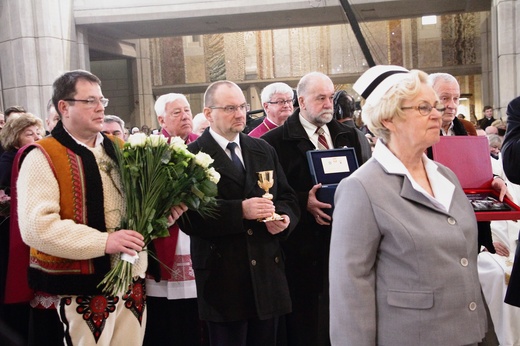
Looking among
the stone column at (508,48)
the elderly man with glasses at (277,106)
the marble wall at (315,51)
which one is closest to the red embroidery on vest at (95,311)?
the elderly man with glasses at (277,106)

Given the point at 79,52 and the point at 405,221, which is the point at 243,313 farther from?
the point at 79,52

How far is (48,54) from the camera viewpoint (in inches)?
615

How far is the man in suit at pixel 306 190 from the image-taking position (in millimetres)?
4414

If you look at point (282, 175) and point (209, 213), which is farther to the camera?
point (282, 175)

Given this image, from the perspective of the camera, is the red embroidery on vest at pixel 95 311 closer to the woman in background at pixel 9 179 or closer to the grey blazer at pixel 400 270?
the woman in background at pixel 9 179

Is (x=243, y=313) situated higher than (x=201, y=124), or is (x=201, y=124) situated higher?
(x=201, y=124)

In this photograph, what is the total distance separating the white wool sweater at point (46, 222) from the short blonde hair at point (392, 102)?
1.45 meters

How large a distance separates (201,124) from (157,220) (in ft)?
11.3

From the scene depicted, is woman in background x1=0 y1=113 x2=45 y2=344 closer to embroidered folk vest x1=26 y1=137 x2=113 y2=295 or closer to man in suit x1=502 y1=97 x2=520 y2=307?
embroidered folk vest x1=26 y1=137 x2=113 y2=295

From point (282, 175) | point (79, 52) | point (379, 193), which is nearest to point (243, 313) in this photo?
point (282, 175)

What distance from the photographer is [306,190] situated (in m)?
4.46

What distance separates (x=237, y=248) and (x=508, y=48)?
1258cm

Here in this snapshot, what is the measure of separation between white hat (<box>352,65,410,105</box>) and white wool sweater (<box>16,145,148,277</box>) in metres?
1.45

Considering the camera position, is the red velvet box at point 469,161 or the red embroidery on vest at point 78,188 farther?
the red velvet box at point 469,161
